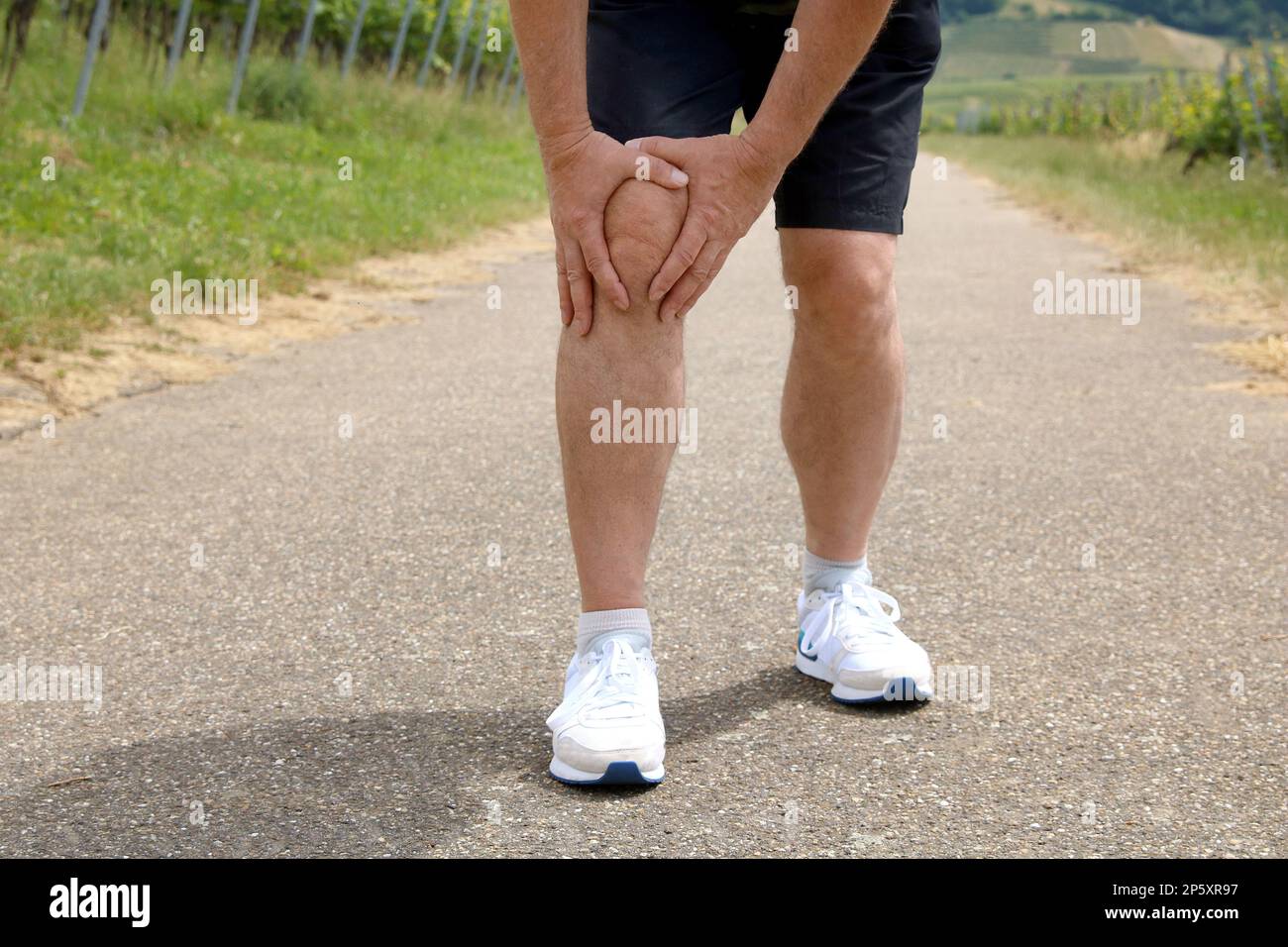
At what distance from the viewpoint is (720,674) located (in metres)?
2.51

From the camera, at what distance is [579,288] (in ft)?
6.84

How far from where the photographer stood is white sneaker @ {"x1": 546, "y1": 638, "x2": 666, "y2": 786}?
79.4 inches

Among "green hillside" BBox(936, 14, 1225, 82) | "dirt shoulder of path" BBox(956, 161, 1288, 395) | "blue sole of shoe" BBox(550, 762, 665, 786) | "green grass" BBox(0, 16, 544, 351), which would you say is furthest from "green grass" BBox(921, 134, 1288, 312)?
"green hillside" BBox(936, 14, 1225, 82)

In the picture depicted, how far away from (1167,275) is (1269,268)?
84cm

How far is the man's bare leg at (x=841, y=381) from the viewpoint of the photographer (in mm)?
2296

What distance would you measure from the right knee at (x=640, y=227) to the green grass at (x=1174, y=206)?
5562 mm

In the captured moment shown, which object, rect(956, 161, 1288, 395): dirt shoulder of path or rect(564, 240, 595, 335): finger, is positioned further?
rect(956, 161, 1288, 395): dirt shoulder of path

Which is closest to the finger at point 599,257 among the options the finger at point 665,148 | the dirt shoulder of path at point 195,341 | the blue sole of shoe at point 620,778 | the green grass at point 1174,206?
the finger at point 665,148

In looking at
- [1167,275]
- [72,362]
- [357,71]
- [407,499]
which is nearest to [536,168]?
[357,71]

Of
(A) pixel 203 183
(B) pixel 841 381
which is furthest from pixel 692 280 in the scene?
(A) pixel 203 183

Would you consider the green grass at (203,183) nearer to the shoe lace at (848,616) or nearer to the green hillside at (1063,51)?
the shoe lace at (848,616)

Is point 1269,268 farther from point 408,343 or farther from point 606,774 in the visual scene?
point 606,774

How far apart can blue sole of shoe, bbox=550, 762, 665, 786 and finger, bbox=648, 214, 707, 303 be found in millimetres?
668

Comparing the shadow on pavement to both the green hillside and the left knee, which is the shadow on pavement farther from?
the green hillside
